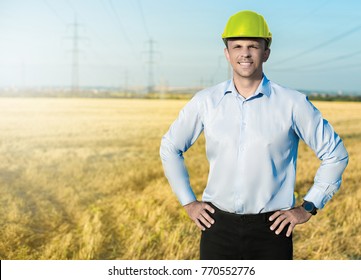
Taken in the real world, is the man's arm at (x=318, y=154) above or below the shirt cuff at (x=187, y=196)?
above

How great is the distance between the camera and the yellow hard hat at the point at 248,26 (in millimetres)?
3330

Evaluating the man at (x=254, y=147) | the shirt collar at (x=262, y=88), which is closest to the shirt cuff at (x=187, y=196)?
the man at (x=254, y=147)

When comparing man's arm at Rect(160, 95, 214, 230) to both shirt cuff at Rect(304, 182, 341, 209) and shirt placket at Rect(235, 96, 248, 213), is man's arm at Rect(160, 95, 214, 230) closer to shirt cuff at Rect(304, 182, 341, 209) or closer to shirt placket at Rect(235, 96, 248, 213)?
shirt placket at Rect(235, 96, 248, 213)

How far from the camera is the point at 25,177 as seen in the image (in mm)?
10922

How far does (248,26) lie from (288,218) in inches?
49.3

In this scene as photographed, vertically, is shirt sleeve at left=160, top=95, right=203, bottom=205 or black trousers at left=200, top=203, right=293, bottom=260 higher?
shirt sleeve at left=160, top=95, right=203, bottom=205

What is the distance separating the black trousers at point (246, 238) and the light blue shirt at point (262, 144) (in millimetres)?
65

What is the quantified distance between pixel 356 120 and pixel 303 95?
89.5 ft

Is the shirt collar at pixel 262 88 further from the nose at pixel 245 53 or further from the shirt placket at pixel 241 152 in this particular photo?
the nose at pixel 245 53

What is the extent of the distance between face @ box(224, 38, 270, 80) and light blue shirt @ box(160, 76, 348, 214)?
105mm

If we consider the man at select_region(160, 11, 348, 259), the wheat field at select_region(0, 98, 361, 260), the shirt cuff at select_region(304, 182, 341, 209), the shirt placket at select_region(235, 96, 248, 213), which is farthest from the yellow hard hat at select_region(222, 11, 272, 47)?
the wheat field at select_region(0, 98, 361, 260)

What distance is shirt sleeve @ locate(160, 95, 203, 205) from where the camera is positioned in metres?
3.55

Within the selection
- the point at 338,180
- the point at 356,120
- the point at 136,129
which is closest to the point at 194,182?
the point at 338,180

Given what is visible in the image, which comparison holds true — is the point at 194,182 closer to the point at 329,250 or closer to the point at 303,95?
the point at 329,250
